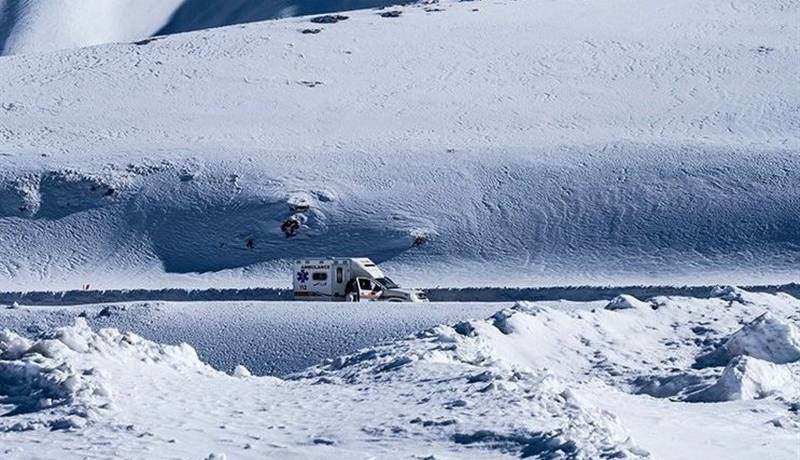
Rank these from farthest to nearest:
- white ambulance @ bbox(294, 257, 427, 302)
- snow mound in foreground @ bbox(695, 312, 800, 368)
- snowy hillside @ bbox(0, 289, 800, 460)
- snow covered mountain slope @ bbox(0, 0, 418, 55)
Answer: snow covered mountain slope @ bbox(0, 0, 418, 55) → white ambulance @ bbox(294, 257, 427, 302) → snow mound in foreground @ bbox(695, 312, 800, 368) → snowy hillside @ bbox(0, 289, 800, 460)

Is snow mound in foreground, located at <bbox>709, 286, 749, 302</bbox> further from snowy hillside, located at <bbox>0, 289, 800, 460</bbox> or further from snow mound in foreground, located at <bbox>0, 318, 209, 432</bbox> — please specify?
snow mound in foreground, located at <bbox>0, 318, 209, 432</bbox>

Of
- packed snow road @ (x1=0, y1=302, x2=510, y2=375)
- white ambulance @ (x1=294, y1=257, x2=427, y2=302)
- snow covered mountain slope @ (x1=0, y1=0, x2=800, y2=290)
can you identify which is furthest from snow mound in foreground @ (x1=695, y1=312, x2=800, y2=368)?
snow covered mountain slope @ (x1=0, y1=0, x2=800, y2=290)

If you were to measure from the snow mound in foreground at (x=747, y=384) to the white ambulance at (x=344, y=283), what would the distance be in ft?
41.4

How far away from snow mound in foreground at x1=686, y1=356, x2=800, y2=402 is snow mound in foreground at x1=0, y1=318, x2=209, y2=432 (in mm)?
5516

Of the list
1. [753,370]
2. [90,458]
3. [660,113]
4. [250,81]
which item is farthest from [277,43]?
[90,458]

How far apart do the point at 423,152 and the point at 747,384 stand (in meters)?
25.5

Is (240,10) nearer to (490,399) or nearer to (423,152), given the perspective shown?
(423,152)

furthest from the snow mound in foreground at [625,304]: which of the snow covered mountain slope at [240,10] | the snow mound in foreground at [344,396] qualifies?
the snow covered mountain slope at [240,10]

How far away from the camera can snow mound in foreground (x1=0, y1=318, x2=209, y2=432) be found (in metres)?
12.5

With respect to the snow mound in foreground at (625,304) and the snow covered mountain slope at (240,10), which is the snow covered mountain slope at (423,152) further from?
the snow covered mountain slope at (240,10)

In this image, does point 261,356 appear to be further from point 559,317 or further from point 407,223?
point 407,223

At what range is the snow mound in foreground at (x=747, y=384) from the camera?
1579 centimetres

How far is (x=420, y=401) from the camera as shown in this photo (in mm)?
13477

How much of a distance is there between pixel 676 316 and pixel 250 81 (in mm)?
29029
